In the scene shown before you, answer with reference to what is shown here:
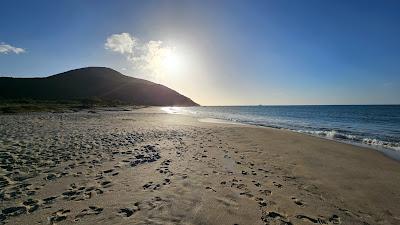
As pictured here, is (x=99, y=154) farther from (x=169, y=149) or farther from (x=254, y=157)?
(x=254, y=157)

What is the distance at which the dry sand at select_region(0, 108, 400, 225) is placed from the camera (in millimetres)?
6203

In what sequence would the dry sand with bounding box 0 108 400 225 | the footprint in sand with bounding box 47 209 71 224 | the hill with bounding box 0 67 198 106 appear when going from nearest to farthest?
the footprint in sand with bounding box 47 209 71 224 < the dry sand with bounding box 0 108 400 225 < the hill with bounding box 0 67 198 106

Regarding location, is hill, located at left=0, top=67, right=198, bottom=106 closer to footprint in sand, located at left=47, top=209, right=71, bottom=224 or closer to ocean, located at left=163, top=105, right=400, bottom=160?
ocean, located at left=163, top=105, right=400, bottom=160

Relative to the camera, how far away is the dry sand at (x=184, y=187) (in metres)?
6.20

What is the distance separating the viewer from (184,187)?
820 cm

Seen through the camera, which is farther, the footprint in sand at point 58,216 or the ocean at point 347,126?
the ocean at point 347,126

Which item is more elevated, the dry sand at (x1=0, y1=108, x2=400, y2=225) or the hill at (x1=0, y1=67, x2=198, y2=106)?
the hill at (x1=0, y1=67, x2=198, y2=106)

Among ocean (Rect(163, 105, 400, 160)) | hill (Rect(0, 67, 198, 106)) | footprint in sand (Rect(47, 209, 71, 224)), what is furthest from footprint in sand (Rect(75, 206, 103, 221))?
hill (Rect(0, 67, 198, 106))

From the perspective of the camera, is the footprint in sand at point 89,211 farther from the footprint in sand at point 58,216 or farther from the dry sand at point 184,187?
the footprint in sand at point 58,216

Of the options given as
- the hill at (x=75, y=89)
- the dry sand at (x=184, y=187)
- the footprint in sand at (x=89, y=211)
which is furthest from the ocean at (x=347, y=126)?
the hill at (x=75, y=89)

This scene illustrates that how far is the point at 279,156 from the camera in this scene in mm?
14766

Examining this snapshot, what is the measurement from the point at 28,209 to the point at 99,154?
6.25m

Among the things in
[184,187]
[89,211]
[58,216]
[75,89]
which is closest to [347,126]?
[184,187]

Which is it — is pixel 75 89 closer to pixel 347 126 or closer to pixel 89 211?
pixel 347 126
